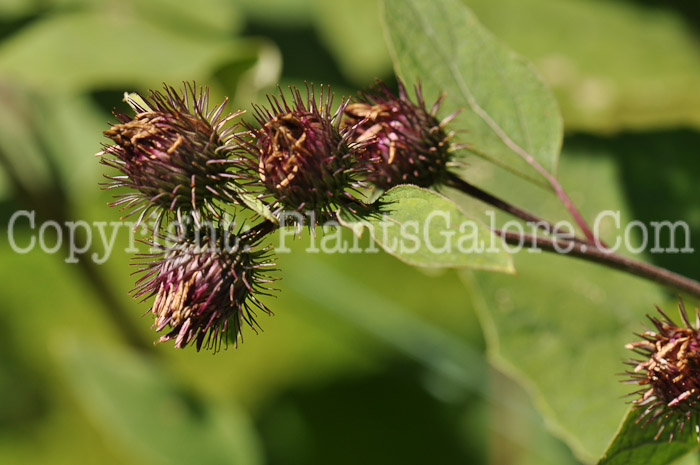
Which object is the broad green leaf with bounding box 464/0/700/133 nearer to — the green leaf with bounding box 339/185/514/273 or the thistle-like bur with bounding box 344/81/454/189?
the thistle-like bur with bounding box 344/81/454/189

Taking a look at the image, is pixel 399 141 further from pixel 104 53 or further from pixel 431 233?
pixel 104 53

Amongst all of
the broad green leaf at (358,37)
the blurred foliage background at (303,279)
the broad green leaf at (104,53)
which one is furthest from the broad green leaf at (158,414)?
the broad green leaf at (358,37)

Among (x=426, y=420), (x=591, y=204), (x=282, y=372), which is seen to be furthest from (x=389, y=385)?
(x=591, y=204)

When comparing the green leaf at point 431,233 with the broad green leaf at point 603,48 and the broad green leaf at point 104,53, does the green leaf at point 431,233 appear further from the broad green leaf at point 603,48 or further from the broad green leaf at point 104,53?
the broad green leaf at point 603,48

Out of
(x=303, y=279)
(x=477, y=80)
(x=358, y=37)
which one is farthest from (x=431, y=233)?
(x=303, y=279)

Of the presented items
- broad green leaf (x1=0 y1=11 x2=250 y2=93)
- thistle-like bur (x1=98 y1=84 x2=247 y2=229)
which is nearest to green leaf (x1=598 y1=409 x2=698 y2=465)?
thistle-like bur (x1=98 y1=84 x2=247 y2=229)

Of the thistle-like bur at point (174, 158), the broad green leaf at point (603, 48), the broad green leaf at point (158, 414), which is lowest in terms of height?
the broad green leaf at point (158, 414)
